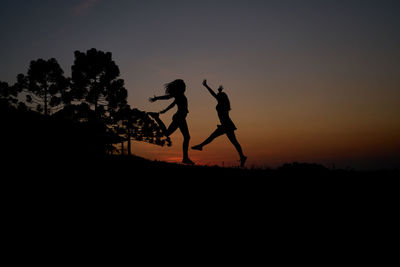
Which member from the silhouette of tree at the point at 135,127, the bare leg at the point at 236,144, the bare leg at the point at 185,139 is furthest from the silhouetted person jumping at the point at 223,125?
the silhouette of tree at the point at 135,127

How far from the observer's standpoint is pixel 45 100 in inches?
1296

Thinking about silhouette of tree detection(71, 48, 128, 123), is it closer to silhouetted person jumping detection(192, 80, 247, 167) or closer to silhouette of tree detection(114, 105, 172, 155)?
silhouette of tree detection(114, 105, 172, 155)

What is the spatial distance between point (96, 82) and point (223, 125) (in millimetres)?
25229

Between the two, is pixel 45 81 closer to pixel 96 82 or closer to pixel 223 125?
pixel 96 82

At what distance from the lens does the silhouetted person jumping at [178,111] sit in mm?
9914

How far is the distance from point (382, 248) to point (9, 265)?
15.4ft

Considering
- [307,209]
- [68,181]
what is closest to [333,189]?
[307,209]

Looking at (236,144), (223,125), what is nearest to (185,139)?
(223,125)

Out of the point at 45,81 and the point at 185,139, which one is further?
the point at 45,81

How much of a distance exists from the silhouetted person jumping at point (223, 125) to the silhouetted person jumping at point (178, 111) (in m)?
0.62

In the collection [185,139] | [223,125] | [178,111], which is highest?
[178,111]

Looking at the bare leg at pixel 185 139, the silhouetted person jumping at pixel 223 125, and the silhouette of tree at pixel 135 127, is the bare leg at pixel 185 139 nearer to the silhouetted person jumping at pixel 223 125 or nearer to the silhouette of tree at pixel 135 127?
the silhouetted person jumping at pixel 223 125

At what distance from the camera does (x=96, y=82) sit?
3127cm

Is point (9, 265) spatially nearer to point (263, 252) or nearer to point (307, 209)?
point (263, 252)
